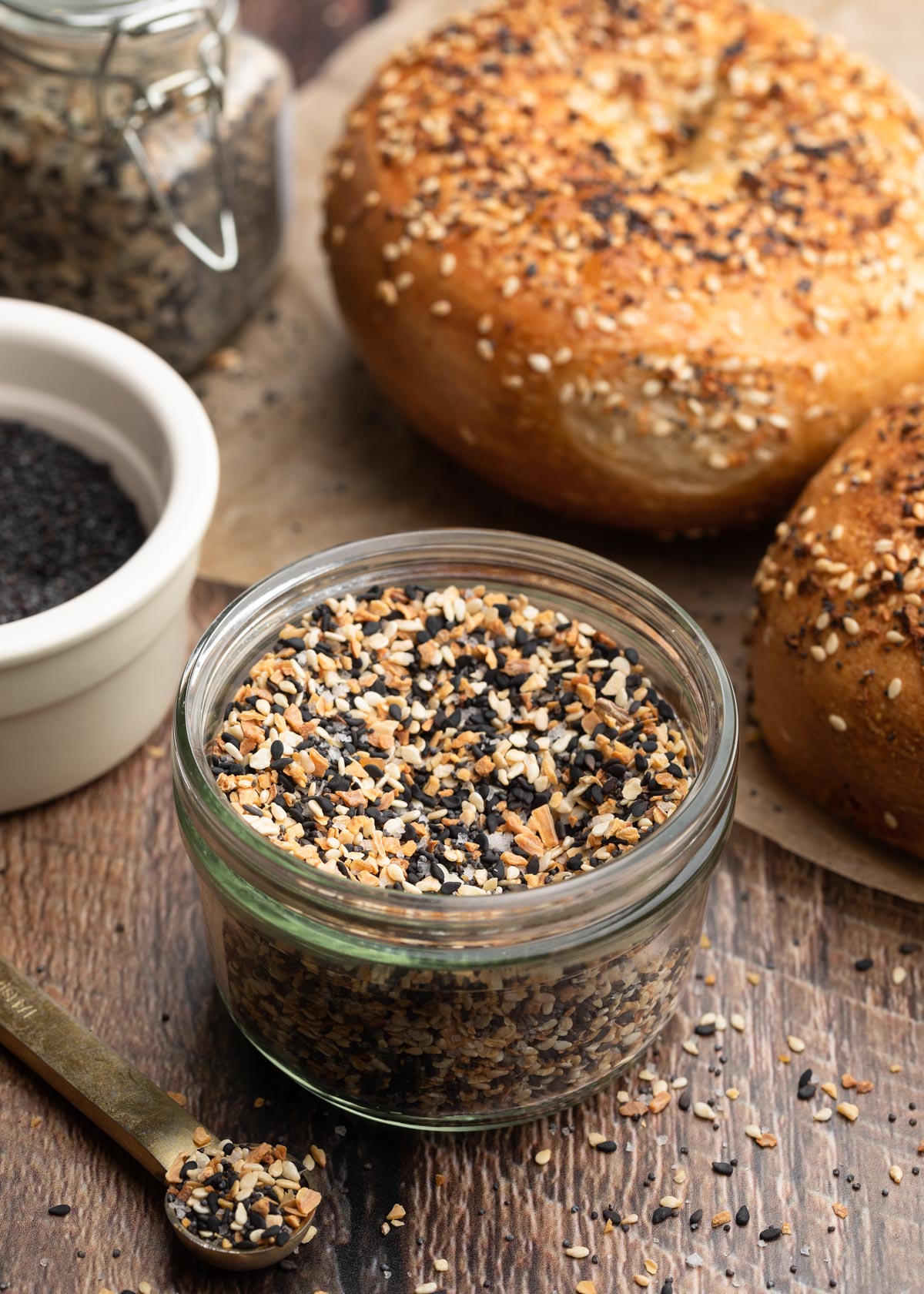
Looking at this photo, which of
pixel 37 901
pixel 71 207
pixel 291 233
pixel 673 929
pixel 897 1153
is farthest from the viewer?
pixel 291 233

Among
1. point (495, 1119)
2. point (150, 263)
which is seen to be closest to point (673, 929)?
point (495, 1119)

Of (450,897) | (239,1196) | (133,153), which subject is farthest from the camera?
(133,153)

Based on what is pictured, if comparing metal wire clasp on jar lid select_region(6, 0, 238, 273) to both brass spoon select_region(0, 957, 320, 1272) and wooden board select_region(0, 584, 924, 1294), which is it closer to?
wooden board select_region(0, 584, 924, 1294)

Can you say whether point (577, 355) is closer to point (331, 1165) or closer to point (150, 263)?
point (150, 263)

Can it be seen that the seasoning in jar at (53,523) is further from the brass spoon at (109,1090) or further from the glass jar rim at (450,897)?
the brass spoon at (109,1090)

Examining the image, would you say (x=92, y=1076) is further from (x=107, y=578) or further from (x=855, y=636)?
(x=855, y=636)

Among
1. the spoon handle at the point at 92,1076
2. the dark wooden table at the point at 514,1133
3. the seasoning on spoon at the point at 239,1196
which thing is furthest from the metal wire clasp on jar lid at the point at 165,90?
the seasoning on spoon at the point at 239,1196

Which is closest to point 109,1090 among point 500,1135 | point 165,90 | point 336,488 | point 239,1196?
point 239,1196

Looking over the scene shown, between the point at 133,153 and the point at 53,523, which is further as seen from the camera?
the point at 133,153
